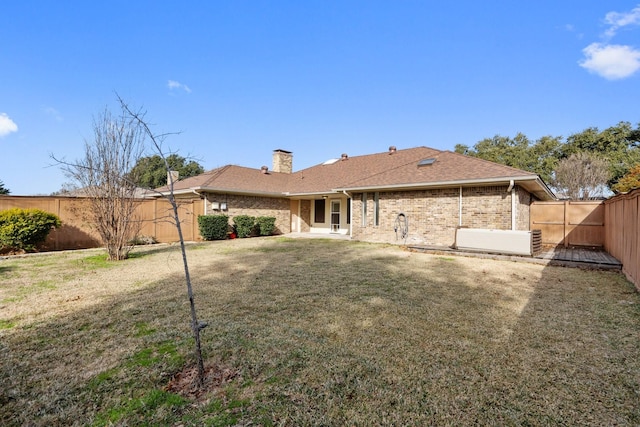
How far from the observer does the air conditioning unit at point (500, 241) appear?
8.86 metres

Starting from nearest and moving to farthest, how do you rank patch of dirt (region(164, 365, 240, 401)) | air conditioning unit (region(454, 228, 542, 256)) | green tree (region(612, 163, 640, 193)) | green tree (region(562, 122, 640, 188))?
patch of dirt (region(164, 365, 240, 401)), air conditioning unit (region(454, 228, 542, 256)), green tree (region(612, 163, 640, 193)), green tree (region(562, 122, 640, 188))

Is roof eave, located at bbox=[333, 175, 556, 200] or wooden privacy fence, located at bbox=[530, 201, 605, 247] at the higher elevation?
roof eave, located at bbox=[333, 175, 556, 200]

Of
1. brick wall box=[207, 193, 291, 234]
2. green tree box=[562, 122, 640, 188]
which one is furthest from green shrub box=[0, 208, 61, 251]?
green tree box=[562, 122, 640, 188]

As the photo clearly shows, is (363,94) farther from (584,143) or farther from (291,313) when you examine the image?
(584,143)

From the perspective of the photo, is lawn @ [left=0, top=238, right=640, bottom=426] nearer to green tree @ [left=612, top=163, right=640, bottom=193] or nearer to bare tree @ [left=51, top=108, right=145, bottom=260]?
bare tree @ [left=51, top=108, right=145, bottom=260]

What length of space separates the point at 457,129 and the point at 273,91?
13.9 m

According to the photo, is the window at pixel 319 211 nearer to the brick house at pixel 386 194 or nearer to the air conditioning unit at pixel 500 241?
the brick house at pixel 386 194

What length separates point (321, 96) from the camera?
16156 mm

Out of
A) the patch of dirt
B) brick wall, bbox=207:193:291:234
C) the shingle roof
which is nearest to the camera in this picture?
the patch of dirt

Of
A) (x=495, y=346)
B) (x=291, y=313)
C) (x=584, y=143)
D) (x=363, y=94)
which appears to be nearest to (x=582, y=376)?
(x=495, y=346)

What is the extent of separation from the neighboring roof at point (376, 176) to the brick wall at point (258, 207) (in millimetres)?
597

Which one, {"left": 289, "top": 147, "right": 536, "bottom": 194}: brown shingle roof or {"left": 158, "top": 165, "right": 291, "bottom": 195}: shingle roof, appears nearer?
{"left": 289, "top": 147, "right": 536, "bottom": 194}: brown shingle roof

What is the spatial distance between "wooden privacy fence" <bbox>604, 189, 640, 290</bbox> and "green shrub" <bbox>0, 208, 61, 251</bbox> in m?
14.9

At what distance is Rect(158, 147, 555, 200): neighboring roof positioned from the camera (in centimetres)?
1069
